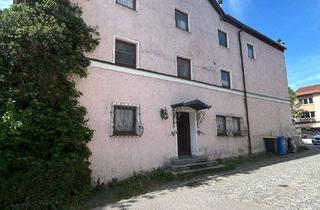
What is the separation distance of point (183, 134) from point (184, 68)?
3.35 m

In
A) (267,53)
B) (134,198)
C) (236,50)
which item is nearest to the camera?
(134,198)

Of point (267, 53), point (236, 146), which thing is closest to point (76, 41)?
point (236, 146)

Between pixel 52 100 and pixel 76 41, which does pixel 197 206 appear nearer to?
pixel 52 100

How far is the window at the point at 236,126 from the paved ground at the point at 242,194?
515cm

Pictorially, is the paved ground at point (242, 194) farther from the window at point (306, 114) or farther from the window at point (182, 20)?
the window at point (306, 114)

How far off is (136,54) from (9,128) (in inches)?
238

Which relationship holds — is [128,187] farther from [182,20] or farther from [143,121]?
[182,20]

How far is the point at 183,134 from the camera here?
42.1ft

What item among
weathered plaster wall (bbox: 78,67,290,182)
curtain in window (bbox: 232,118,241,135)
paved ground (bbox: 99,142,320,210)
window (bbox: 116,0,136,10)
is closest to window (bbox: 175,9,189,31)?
window (bbox: 116,0,136,10)

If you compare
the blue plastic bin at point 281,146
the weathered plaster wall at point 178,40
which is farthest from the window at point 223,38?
the blue plastic bin at point 281,146

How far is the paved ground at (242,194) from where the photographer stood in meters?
6.68

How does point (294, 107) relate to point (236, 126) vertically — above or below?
above

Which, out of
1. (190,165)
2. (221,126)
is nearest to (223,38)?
(221,126)

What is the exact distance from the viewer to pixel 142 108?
10.9 meters
